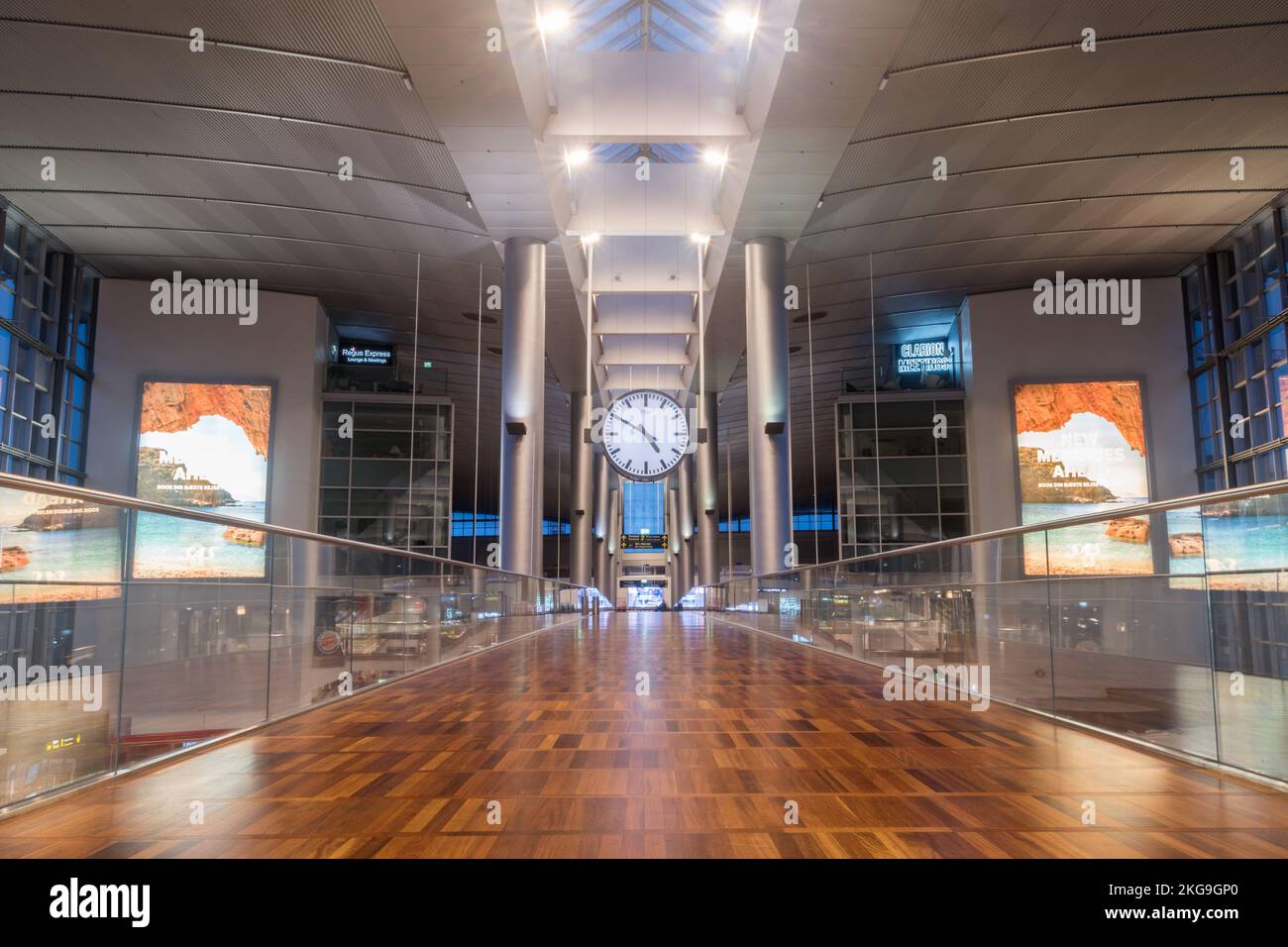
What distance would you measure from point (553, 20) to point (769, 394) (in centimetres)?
666

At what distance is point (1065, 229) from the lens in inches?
614

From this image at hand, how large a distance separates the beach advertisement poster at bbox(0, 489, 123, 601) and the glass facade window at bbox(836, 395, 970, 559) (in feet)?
60.9

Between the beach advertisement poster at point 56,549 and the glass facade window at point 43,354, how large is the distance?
45.5 ft

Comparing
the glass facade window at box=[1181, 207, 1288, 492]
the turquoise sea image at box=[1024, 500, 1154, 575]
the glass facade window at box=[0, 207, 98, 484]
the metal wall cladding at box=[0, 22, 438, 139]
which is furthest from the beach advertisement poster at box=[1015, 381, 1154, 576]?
the glass facade window at box=[0, 207, 98, 484]

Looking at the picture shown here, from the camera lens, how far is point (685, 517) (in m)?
38.6

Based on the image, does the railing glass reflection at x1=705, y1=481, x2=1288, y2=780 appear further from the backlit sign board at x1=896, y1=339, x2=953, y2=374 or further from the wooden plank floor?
the backlit sign board at x1=896, y1=339, x2=953, y2=374

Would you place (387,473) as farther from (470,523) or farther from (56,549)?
(470,523)

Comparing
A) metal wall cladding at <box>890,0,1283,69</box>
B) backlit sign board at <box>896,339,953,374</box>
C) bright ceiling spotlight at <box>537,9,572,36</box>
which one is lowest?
backlit sign board at <box>896,339,953,374</box>

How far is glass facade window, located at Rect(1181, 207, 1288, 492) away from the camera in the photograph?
14383 mm

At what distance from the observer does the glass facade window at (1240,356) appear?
47.2 feet

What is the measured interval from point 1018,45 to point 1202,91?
2.92 metres

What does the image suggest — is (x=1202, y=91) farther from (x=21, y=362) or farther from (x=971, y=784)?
(x=21, y=362)

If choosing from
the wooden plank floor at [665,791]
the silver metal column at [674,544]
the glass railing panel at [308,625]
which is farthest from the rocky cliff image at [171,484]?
the silver metal column at [674,544]

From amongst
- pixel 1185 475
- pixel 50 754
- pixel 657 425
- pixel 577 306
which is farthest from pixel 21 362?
pixel 1185 475
